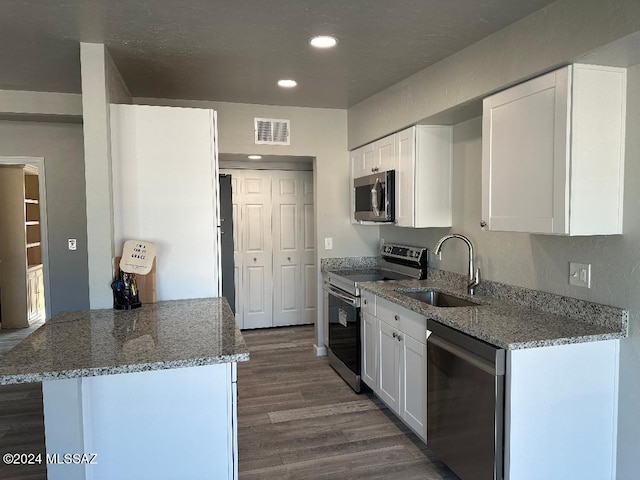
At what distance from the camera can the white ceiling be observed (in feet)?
6.81

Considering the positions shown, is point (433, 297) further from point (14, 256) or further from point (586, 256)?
point (14, 256)

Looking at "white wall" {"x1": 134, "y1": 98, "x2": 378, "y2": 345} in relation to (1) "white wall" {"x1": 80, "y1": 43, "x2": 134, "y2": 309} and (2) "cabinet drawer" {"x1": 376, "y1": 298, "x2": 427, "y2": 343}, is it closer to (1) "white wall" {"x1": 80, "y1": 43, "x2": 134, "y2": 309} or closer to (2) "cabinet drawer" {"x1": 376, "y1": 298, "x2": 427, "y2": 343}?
(2) "cabinet drawer" {"x1": 376, "y1": 298, "x2": 427, "y2": 343}

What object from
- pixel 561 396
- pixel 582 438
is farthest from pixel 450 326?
pixel 582 438

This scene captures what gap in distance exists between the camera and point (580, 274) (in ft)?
7.39

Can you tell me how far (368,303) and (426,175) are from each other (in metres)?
1.03

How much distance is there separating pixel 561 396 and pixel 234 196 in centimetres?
407

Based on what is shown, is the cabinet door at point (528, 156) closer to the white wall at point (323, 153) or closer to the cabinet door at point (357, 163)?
the cabinet door at point (357, 163)

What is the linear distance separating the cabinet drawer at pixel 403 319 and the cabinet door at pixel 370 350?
0.15m

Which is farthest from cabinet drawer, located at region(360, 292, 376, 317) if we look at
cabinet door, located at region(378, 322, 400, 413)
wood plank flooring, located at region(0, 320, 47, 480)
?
wood plank flooring, located at region(0, 320, 47, 480)

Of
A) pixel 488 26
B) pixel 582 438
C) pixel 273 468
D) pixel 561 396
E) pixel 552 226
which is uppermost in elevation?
pixel 488 26

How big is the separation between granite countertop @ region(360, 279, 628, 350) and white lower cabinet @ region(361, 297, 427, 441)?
154mm

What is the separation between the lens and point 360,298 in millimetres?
3537

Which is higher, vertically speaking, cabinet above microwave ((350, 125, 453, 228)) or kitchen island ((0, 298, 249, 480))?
cabinet above microwave ((350, 125, 453, 228))

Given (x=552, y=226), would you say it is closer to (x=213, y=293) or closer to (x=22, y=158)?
(x=213, y=293)
